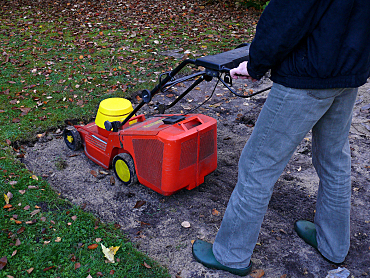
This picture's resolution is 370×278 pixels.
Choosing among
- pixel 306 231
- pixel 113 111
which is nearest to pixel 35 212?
pixel 113 111

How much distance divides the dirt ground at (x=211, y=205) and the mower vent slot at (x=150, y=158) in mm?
267

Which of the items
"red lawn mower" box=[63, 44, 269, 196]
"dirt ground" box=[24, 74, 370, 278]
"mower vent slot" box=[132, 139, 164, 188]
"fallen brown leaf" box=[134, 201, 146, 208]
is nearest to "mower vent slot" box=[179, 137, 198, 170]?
"red lawn mower" box=[63, 44, 269, 196]

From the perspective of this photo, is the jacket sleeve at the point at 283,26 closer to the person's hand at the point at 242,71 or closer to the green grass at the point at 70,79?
the person's hand at the point at 242,71

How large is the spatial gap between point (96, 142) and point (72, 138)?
0.42 metres

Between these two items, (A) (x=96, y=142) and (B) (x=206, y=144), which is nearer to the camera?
(B) (x=206, y=144)

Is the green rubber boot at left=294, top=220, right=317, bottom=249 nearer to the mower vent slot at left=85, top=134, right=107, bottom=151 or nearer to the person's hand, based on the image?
the person's hand

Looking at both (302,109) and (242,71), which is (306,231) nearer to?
(302,109)

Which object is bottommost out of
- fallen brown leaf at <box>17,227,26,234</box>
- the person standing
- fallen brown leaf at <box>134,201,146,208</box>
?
fallen brown leaf at <box>134,201,146,208</box>

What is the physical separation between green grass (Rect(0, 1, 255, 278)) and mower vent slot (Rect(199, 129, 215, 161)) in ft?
2.55

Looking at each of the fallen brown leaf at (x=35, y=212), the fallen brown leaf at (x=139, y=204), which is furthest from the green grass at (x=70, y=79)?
the fallen brown leaf at (x=139, y=204)

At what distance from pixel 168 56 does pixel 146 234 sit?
4.36 m

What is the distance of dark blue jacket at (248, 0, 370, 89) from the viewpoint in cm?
→ 138

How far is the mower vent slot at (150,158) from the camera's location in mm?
2693

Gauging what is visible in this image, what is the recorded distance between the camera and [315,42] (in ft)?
4.76
